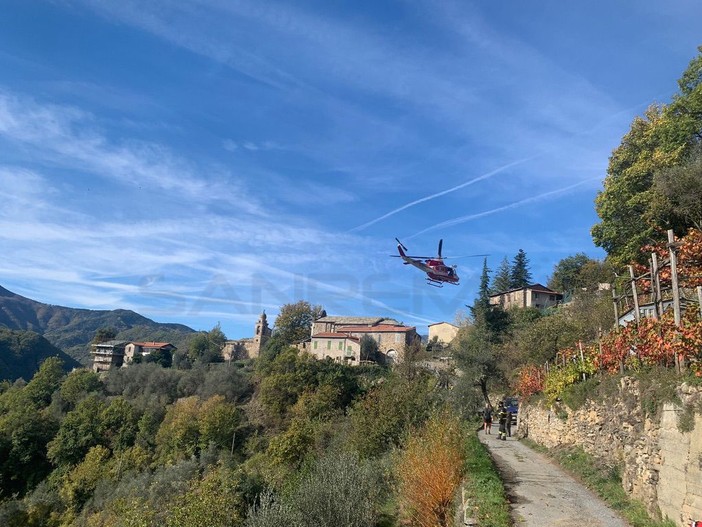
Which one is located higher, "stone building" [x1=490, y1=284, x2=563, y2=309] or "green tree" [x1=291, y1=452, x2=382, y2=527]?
"stone building" [x1=490, y1=284, x2=563, y2=309]

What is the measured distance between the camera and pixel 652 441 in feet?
22.6

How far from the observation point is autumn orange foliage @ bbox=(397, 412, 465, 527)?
308 inches

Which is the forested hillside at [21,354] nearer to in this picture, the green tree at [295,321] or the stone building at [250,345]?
the stone building at [250,345]

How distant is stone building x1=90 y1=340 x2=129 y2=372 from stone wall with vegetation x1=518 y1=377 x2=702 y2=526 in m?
85.7

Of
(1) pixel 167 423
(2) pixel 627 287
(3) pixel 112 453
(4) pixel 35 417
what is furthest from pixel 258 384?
(2) pixel 627 287

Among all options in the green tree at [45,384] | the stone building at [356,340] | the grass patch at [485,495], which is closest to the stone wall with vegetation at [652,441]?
the grass patch at [485,495]

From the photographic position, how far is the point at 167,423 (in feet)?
146

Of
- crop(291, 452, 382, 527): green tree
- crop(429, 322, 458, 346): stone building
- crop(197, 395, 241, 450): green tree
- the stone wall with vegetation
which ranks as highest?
crop(429, 322, 458, 346): stone building

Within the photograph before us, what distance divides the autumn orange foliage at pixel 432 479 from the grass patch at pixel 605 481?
2.47 m

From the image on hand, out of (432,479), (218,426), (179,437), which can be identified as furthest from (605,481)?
(179,437)

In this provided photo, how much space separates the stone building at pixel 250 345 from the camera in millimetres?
77562

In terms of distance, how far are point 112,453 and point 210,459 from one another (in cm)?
1523

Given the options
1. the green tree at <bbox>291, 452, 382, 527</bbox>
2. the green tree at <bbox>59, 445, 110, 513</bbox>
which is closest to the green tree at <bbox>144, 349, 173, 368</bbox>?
the green tree at <bbox>59, 445, 110, 513</bbox>

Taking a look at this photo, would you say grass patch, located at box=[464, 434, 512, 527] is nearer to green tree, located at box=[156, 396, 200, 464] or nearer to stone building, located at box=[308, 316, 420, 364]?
green tree, located at box=[156, 396, 200, 464]
